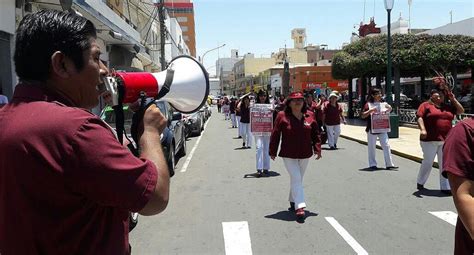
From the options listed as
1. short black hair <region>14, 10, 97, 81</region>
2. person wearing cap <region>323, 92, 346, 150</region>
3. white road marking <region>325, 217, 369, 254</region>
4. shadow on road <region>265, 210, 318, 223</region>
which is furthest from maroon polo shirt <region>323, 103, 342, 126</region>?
short black hair <region>14, 10, 97, 81</region>

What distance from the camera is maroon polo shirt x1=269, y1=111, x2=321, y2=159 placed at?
7.01 m

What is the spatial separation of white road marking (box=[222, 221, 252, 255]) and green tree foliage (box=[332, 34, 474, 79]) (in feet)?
59.9

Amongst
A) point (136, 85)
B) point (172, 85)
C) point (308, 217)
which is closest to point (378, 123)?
point (308, 217)

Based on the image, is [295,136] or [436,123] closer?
[295,136]

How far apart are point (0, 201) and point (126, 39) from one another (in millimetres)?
21671

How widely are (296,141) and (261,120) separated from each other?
3.86 metres

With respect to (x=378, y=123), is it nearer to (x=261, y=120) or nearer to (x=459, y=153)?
(x=261, y=120)

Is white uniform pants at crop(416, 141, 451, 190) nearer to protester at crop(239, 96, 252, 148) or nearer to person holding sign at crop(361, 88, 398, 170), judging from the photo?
person holding sign at crop(361, 88, 398, 170)

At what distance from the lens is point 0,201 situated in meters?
1.63

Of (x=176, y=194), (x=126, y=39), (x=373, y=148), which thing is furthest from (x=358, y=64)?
(x=176, y=194)

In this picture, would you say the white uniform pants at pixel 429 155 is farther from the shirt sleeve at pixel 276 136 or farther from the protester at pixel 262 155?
the protester at pixel 262 155

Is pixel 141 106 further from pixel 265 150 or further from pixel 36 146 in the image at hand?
pixel 265 150

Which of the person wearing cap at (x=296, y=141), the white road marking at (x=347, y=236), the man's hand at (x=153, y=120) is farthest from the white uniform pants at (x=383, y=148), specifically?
the man's hand at (x=153, y=120)

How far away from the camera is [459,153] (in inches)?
88.4
